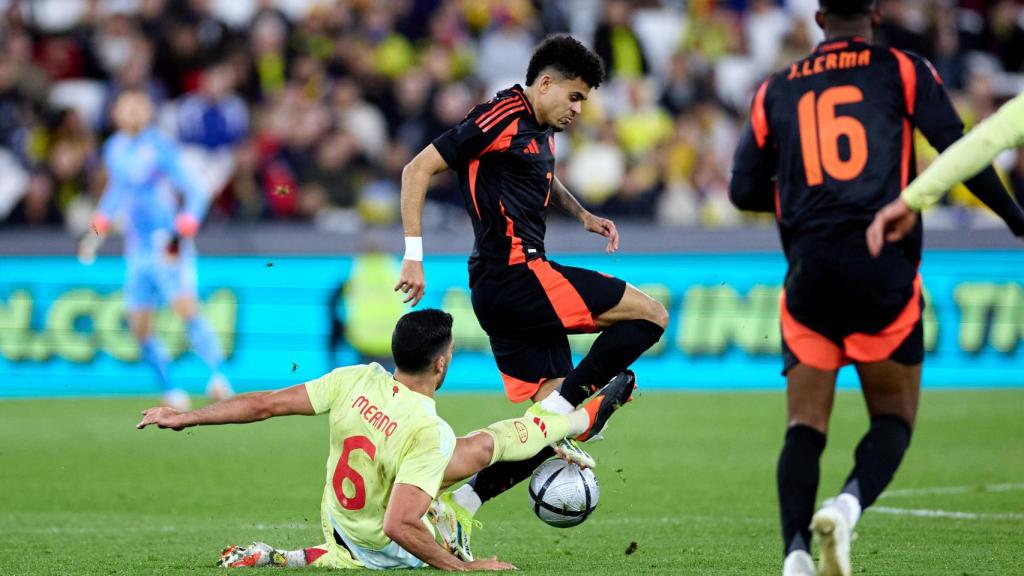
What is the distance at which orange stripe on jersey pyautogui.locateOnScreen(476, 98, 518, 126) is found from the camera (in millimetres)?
6648

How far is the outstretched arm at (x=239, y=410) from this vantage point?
6016mm

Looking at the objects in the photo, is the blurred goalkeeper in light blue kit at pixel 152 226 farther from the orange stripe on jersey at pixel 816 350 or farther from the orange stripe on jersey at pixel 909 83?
the orange stripe on jersey at pixel 909 83

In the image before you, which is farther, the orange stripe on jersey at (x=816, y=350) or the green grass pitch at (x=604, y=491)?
the green grass pitch at (x=604, y=491)

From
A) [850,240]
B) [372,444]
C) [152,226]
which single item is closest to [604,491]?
[372,444]

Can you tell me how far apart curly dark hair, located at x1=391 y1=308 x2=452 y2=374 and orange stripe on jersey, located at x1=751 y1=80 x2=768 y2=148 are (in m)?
1.62

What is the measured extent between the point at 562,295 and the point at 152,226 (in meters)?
8.47

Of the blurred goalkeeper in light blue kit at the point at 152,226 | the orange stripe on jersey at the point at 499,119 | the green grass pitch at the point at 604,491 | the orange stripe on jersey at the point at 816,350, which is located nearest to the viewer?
the orange stripe on jersey at the point at 816,350

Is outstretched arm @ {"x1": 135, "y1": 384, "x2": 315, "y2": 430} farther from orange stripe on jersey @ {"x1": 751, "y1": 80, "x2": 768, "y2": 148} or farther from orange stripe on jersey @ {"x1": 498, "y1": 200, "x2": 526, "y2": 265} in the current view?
orange stripe on jersey @ {"x1": 751, "y1": 80, "x2": 768, "y2": 148}

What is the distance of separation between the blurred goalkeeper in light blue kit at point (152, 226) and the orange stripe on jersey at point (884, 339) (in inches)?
389

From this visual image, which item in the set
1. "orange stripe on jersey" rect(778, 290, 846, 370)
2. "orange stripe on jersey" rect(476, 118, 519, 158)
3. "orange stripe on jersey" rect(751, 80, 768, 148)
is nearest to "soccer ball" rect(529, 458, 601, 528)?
"orange stripe on jersey" rect(476, 118, 519, 158)

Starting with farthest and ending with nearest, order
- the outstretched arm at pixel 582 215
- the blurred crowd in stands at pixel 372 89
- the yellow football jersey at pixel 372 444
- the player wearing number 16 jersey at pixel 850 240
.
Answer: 1. the blurred crowd in stands at pixel 372 89
2. the outstretched arm at pixel 582 215
3. the yellow football jersey at pixel 372 444
4. the player wearing number 16 jersey at pixel 850 240

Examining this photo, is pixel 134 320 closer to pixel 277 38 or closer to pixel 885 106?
pixel 277 38

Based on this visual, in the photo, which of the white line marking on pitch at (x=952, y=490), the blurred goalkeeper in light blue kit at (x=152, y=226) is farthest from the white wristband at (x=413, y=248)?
the blurred goalkeeper in light blue kit at (x=152, y=226)

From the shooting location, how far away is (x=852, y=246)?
5.08 m
